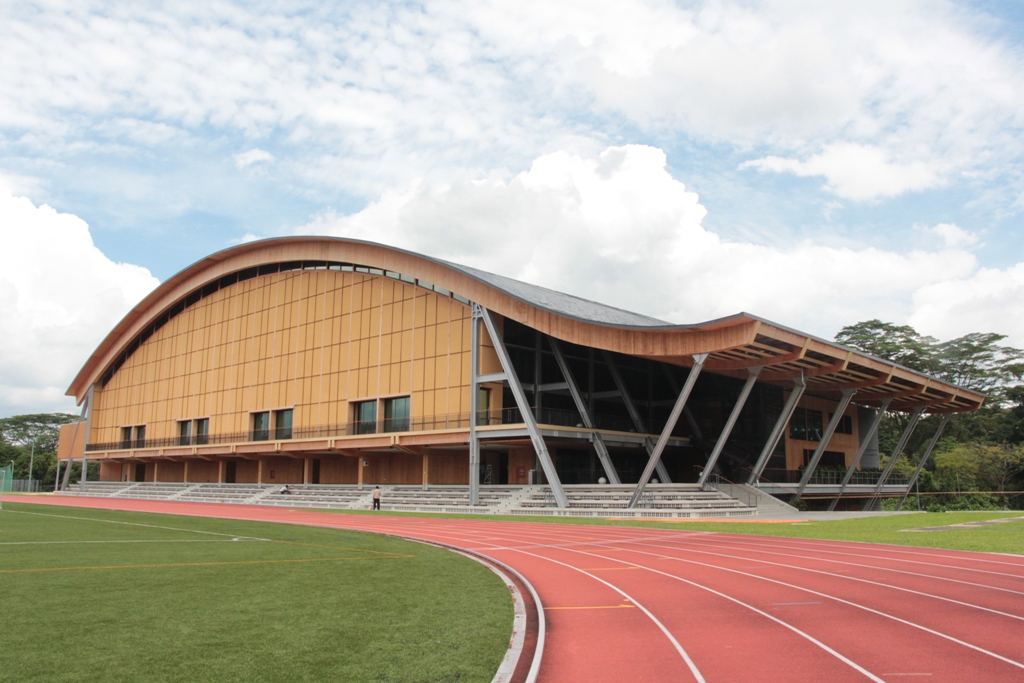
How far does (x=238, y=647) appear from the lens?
7.65 metres

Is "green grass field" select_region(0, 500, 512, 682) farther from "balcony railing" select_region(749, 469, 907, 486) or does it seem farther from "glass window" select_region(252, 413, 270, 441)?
Answer: "glass window" select_region(252, 413, 270, 441)

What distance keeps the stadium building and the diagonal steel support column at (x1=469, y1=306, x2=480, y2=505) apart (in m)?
0.11

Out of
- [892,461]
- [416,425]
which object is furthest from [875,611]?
[892,461]

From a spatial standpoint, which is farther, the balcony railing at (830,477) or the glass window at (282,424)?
the glass window at (282,424)

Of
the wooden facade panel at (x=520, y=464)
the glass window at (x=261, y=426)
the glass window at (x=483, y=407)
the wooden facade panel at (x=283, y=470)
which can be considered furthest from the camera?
the wooden facade panel at (x=283, y=470)

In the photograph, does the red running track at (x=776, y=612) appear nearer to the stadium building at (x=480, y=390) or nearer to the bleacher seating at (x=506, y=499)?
the bleacher seating at (x=506, y=499)

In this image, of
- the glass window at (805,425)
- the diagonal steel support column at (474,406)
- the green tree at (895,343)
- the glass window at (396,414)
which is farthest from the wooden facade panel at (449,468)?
the green tree at (895,343)

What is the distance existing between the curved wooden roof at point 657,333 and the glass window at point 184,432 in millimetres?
10918

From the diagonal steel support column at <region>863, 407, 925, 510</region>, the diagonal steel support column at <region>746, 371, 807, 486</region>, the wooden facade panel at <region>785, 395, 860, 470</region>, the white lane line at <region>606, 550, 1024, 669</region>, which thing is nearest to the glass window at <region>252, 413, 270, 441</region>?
the diagonal steel support column at <region>746, 371, 807, 486</region>

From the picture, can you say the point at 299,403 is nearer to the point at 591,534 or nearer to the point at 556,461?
the point at 556,461

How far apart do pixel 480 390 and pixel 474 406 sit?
86.0 inches

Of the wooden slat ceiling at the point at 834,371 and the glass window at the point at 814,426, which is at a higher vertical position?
the wooden slat ceiling at the point at 834,371

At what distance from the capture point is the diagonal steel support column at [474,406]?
3781 centimetres

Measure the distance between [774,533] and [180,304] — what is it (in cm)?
5601
